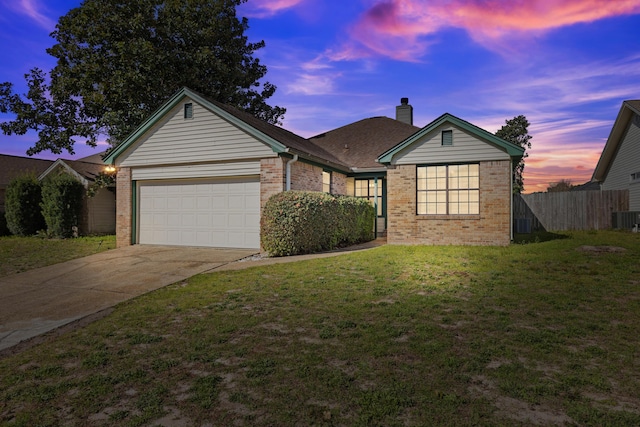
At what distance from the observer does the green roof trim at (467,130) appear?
12.9 meters

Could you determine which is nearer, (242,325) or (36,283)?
(242,325)

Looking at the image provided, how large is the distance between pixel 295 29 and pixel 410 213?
763cm

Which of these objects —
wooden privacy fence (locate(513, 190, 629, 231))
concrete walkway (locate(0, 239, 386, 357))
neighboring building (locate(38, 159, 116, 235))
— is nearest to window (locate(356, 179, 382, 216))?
concrete walkway (locate(0, 239, 386, 357))

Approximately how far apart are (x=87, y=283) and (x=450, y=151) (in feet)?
37.7

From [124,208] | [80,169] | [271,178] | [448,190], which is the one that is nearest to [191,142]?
[271,178]

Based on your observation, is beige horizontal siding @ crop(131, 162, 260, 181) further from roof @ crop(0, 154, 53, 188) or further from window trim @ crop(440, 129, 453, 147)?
roof @ crop(0, 154, 53, 188)

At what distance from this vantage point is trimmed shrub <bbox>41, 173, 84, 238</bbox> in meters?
19.5

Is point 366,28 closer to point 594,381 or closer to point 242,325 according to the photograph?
point 242,325

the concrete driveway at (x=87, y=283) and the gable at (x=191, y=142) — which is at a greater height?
the gable at (x=191, y=142)

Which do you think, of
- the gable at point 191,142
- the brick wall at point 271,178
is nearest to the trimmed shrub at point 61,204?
the gable at point 191,142

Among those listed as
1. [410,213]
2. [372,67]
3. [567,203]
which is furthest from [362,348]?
[567,203]

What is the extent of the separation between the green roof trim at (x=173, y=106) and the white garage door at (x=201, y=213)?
1.46 meters

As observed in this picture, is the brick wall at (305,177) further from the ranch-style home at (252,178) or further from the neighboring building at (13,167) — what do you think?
the neighboring building at (13,167)

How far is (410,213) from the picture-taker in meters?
14.1
